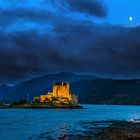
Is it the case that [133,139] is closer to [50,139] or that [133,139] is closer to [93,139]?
[93,139]

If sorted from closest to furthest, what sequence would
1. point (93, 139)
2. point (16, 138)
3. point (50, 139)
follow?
point (93, 139) → point (50, 139) → point (16, 138)

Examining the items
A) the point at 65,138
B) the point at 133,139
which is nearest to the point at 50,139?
the point at 65,138

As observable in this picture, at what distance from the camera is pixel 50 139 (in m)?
71.9

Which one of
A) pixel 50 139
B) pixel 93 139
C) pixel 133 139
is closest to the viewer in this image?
pixel 133 139

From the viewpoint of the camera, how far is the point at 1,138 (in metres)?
77.2

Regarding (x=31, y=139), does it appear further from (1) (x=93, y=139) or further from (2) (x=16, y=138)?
(1) (x=93, y=139)

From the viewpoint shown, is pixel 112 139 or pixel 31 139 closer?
pixel 112 139

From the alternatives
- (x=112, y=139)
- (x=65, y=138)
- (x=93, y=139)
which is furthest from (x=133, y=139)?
(x=65, y=138)

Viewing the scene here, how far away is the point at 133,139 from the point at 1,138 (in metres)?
29.0

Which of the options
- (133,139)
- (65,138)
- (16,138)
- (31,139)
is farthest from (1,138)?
(133,139)

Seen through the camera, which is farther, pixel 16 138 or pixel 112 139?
pixel 16 138

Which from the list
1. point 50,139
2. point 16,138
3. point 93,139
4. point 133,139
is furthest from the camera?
point 16,138

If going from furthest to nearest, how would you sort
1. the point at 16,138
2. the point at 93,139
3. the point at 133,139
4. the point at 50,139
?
1. the point at 16,138
2. the point at 50,139
3. the point at 93,139
4. the point at 133,139

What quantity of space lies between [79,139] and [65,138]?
185 inches
